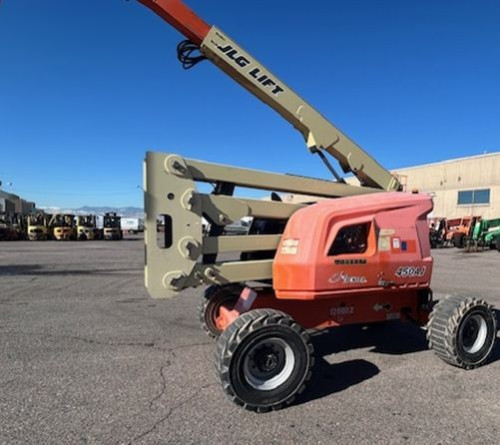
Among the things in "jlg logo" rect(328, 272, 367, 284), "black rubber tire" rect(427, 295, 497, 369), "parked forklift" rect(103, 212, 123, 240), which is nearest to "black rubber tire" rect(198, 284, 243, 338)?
"jlg logo" rect(328, 272, 367, 284)

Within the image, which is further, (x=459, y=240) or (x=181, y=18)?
(x=459, y=240)

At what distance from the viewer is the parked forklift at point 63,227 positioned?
37.2 m

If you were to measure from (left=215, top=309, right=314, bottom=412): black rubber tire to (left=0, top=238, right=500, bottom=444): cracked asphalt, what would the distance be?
140 millimetres

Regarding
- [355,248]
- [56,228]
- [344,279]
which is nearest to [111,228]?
[56,228]

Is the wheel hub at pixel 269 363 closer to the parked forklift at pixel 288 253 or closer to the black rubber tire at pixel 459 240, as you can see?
the parked forklift at pixel 288 253

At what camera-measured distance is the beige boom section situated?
4.48m

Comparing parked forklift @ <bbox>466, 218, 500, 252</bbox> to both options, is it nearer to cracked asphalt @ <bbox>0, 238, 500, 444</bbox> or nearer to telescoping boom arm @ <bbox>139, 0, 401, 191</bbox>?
cracked asphalt @ <bbox>0, 238, 500, 444</bbox>

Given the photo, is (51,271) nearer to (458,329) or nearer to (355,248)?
(355,248)

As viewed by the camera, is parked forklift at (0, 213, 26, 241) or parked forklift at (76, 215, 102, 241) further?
parked forklift at (76, 215, 102, 241)

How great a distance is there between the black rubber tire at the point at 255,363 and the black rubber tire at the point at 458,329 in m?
1.85

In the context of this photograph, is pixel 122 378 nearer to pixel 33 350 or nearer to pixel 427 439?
pixel 33 350

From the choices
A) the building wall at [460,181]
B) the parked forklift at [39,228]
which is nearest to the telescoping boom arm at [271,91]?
the building wall at [460,181]

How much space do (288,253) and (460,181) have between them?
146ft

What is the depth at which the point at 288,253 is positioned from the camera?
491cm
